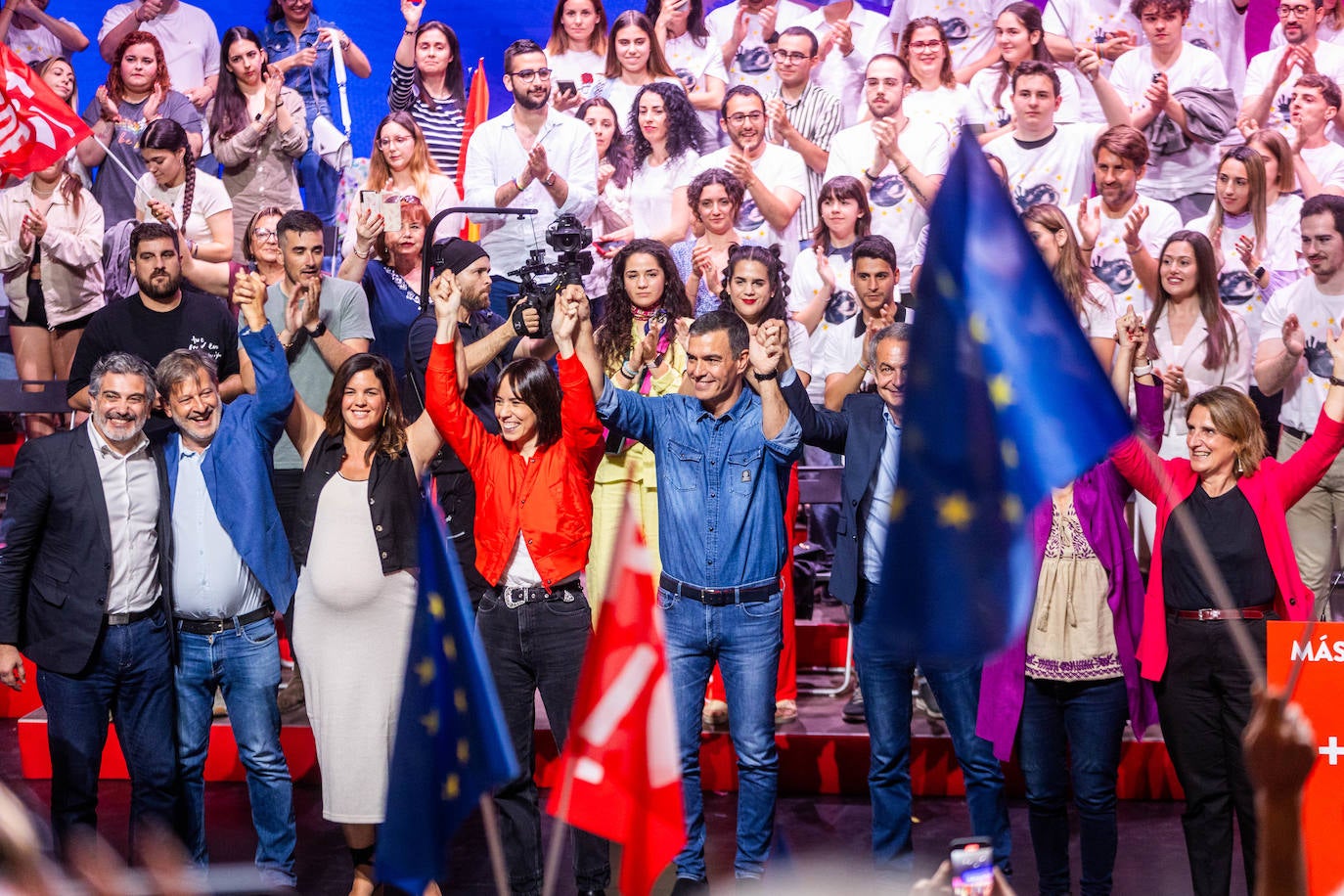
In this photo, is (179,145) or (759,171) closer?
(179,145)

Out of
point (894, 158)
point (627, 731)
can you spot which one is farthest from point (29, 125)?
point (627, 731)

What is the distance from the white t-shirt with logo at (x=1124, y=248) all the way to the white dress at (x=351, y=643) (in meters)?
3.72

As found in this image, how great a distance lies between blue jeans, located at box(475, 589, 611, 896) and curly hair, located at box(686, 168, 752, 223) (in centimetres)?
273

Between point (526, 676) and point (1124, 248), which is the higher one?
point (1124, 248)

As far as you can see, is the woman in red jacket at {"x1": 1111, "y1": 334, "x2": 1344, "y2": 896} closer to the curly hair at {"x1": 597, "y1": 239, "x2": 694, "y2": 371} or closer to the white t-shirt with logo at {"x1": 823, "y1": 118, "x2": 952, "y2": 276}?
the curly hair at {"x1": 597, "y1": 239, "x2": 694, "y2": 371}

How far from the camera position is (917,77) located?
726 cm

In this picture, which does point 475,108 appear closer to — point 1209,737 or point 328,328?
point 328,328

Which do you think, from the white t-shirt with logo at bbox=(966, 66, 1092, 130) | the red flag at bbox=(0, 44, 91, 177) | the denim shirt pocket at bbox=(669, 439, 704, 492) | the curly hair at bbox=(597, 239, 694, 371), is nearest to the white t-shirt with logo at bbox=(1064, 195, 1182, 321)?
the white t-shirt with logo at bbox=(966, 66, 1092, 130)

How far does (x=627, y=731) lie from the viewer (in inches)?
121

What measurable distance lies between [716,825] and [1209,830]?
1.83 metres

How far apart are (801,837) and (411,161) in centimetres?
378

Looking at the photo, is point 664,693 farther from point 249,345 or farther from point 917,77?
point 917,77

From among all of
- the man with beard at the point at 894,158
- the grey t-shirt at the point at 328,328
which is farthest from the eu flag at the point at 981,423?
the man with beard at the point at 894,158

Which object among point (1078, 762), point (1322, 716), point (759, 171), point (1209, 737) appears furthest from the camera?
point (759, 171)
